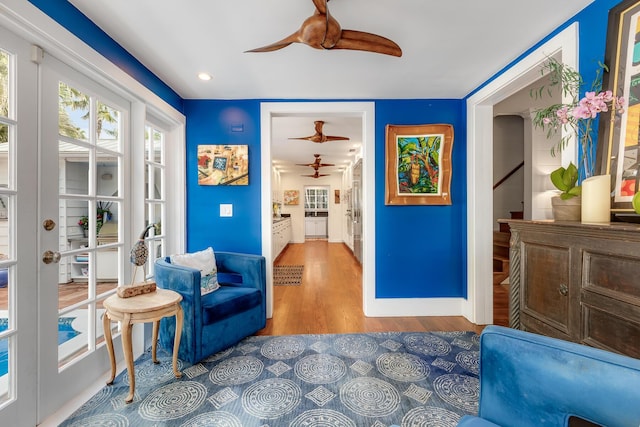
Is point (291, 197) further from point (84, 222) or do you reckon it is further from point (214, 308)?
point (84, 222)

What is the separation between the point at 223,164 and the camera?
113 inches

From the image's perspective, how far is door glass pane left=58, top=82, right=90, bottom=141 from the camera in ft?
5.28

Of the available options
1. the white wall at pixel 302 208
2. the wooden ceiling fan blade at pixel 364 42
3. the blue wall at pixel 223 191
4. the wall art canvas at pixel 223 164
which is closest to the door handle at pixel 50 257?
the blue wall at pixel 223 191

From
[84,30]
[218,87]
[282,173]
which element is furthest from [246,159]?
[282,173]

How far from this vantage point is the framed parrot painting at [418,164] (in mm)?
2904

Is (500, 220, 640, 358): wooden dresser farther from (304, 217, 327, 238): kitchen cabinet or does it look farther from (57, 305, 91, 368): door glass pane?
(304, 217, 327, 238): kitchen cabinet

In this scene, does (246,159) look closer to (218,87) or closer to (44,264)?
(218,87)

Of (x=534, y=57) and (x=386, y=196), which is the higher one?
(x=534, y=57)

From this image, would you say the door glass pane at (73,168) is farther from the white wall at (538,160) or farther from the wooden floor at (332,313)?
the white wall at (538,160)

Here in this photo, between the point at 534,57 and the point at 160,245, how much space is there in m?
3.55

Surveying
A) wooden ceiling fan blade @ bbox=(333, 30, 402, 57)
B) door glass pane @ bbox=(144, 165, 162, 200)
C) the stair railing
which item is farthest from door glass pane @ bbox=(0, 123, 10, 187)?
the stair railing

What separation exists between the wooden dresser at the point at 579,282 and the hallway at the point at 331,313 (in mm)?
1260

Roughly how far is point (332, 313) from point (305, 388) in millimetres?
1277

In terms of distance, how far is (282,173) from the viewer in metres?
8.98
